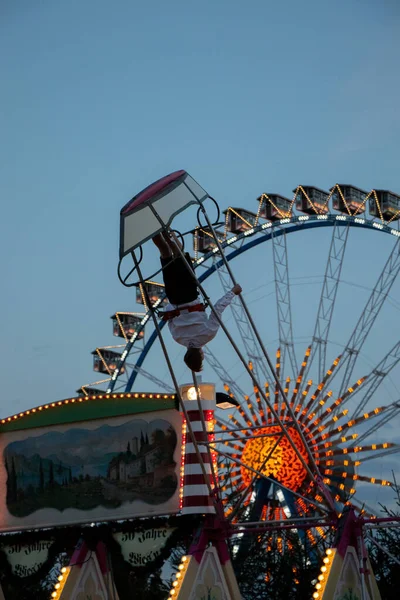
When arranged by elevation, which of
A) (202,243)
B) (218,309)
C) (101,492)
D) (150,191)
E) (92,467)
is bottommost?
(218,309)

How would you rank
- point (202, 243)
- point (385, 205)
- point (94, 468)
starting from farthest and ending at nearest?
point (202, 243)
point (385, 205)
point (94, 468)

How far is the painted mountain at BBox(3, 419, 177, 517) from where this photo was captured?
18000 mm

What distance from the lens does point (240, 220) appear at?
29891 mm

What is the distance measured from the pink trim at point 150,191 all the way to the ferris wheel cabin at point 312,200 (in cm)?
1706

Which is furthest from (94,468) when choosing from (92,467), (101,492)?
(101,492)

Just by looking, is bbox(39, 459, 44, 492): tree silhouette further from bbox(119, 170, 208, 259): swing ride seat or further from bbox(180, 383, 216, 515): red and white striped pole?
bbox(119, 170, 208, 259): swing ride seat

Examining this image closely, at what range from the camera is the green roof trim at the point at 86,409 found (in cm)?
1812

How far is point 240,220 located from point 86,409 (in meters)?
12.3

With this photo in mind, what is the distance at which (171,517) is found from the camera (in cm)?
1694

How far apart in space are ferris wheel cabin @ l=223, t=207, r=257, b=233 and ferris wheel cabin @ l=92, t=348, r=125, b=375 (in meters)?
7.41

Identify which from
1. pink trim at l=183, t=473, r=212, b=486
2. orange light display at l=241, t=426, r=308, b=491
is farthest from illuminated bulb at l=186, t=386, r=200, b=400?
orange light display at l=241, t=426, r=308, b=491

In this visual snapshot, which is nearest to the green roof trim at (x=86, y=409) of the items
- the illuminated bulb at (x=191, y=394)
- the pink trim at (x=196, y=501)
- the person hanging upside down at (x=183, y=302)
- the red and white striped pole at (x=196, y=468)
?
the illuminated bulb at (x=191, y=394)

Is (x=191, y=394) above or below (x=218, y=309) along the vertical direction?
above

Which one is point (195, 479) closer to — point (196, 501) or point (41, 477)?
point (196, 501)
